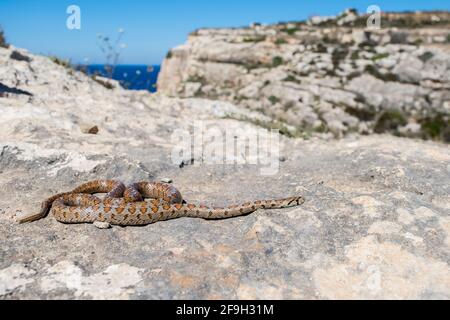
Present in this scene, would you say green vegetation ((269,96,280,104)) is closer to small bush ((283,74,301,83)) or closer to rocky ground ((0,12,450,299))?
small bush ((283,74,301,83))

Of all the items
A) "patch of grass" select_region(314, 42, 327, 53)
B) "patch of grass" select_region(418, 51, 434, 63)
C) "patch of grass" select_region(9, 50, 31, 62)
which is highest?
"patch of grass" select_region(314, 42, 327, 53)

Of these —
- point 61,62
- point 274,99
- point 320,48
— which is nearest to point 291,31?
point 320,48

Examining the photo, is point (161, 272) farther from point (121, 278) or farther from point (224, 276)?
point (224, 276)

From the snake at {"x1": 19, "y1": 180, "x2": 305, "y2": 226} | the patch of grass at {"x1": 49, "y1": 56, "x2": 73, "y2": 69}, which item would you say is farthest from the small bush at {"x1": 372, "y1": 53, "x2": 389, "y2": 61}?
the snake at {"x1": 19, "y1": 180, "x2": 305, "y2": 226}

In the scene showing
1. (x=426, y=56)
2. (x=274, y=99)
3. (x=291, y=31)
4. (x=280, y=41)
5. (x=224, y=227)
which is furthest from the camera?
(x=291, y=31)

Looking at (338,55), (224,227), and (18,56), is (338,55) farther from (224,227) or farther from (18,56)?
(224,227)

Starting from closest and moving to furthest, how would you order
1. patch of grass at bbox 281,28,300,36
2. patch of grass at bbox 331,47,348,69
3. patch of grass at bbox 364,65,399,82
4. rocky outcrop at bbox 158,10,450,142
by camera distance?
rocky outcrop at bbox 158,10,450,142 < patch of grass at bbox 364,65,399,82 < patch of grass at bbox 331,47,348,69 < patch of grass at bbox 281,28,300,36
